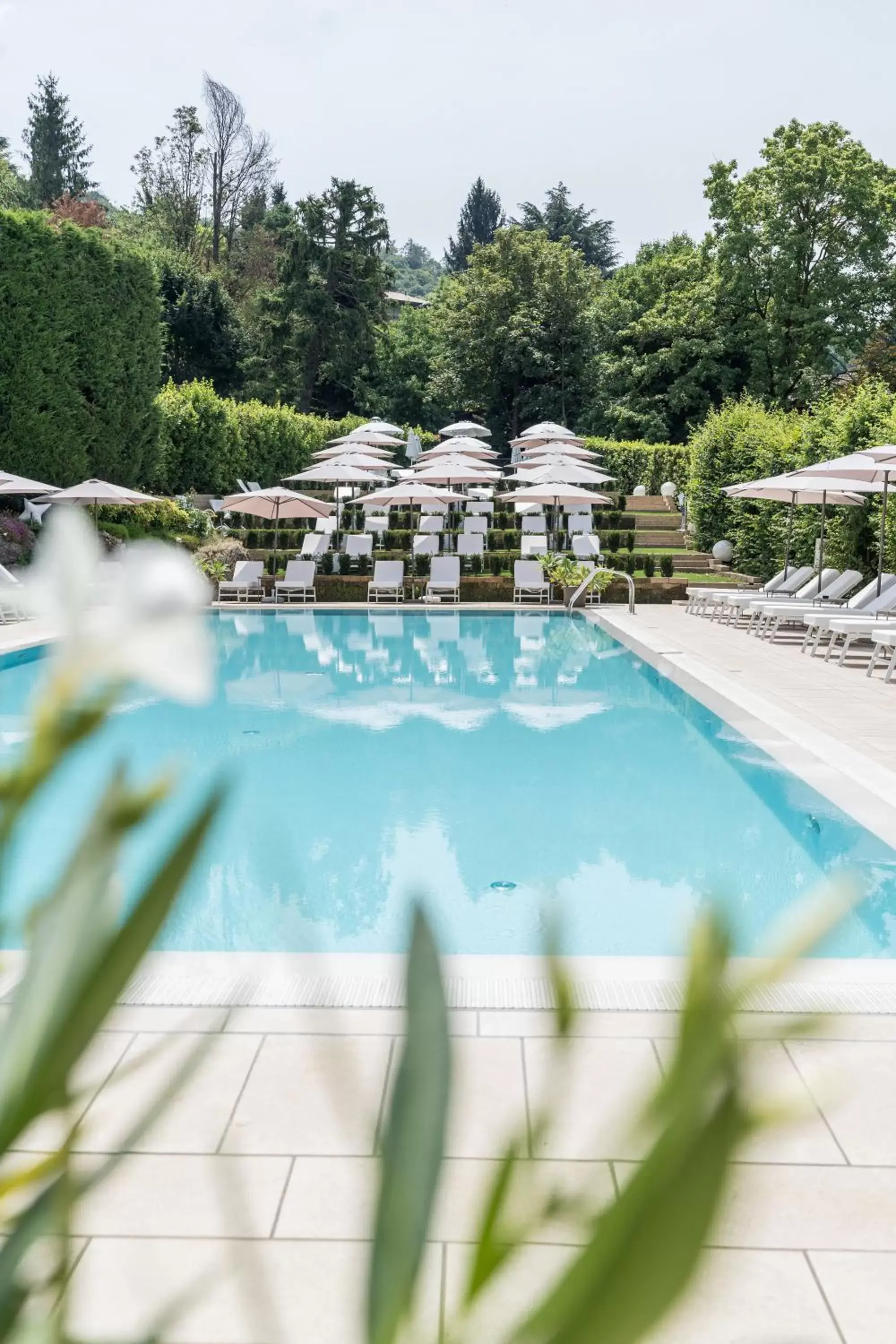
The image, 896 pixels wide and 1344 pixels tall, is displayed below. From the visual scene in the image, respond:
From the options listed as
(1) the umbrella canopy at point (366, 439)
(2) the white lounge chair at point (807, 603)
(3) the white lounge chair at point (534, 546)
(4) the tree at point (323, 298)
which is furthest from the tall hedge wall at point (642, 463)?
(2) the white lounge chair at point (807, 603)

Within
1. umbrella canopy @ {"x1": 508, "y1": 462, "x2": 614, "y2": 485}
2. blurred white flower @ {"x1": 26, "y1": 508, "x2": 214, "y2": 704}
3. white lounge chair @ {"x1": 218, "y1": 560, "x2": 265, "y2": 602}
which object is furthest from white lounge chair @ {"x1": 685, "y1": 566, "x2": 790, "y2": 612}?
blurred white flower @ {"x1": 26, "y1": 508, "x2": 214, "y2": 704}

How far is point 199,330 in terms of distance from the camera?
3891 centimetres

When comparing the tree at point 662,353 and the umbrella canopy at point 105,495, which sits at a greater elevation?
the tree at point 662,353

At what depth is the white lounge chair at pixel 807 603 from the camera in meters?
15.9

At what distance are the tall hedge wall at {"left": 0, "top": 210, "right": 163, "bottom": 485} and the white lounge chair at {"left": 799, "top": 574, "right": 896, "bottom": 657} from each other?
15785 millimetres

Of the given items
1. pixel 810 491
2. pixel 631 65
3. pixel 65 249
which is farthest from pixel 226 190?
pixel 631 65

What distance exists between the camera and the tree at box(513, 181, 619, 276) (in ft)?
212

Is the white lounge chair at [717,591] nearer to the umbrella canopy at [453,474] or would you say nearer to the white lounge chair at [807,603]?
the white lounge chair at [807,603]

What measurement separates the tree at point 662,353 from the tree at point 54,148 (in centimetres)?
3116

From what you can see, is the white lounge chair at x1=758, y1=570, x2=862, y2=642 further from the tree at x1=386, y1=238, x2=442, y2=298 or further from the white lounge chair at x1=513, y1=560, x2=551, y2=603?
the tree at x1=386, y1=238, x2=442, y2=298

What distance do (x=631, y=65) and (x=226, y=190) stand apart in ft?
148

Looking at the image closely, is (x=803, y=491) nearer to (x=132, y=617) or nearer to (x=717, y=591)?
(x=717, y=591)

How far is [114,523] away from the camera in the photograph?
953 inches

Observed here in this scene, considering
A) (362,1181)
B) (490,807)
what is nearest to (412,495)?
(490,807)
